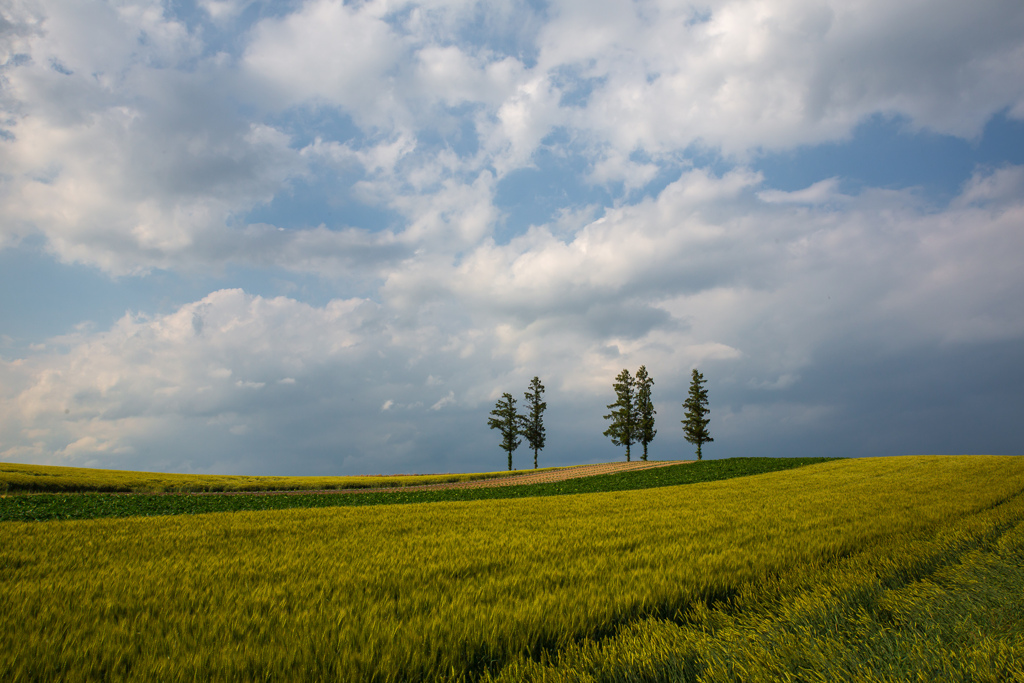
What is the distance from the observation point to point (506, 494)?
31750mm

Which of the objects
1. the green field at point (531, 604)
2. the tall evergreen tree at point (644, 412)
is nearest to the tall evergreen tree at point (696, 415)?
the tall evergreen tree at point (644, 412)

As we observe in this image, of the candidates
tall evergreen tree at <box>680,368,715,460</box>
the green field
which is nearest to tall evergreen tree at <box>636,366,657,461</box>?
tall evergreen tree at <box>680,368,715,460</box>

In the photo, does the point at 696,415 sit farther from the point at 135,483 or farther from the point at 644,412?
the point at 135,483

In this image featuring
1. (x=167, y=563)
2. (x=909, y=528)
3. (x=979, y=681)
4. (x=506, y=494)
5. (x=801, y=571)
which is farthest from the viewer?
(x=506, y=494)

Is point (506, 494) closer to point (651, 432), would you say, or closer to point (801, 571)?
point (801, 571)

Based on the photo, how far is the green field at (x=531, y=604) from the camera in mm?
3410

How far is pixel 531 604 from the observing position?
463 centimetres

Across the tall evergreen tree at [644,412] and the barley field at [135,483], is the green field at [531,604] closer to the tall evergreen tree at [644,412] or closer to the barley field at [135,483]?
the barley field at [135,483]

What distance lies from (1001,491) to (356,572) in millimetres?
20411

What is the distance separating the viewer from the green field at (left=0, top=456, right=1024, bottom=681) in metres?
3.41

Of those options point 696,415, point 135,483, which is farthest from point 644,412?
point 135,483

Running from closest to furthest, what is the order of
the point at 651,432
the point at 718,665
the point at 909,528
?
1. the point at 718,665
2. the point at 909,528
3. the point at 651,432

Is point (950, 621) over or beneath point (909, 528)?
over

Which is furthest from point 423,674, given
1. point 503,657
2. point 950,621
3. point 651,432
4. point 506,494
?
point 651,432
